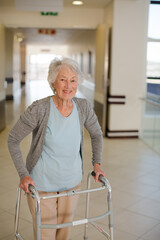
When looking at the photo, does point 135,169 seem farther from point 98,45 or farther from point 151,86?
point 98,45

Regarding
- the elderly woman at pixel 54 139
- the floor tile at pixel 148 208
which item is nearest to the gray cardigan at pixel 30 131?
the elderly woman at pixel 54 139

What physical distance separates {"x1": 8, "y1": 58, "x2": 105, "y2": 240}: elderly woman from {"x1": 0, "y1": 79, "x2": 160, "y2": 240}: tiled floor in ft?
3.98

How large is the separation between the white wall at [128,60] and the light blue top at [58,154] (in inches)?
220

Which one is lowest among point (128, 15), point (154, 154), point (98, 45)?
point (154, 154)

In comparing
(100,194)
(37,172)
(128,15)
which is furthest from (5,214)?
(128,15)

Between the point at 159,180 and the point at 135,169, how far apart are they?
59 cm

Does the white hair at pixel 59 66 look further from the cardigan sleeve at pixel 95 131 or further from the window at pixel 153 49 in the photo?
the window at pixel 153 49

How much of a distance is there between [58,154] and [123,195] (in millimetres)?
2438

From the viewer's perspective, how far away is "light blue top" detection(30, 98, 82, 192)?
7.10ft

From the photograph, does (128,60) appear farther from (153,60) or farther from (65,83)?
(65,83)

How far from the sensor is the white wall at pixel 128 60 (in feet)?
24.6

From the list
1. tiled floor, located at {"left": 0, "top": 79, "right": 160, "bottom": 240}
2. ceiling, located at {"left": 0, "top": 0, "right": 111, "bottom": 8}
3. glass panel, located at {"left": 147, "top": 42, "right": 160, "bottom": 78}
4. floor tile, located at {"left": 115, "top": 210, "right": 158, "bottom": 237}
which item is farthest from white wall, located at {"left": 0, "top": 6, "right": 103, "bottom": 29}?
floor tile, located at {"left": 115, "top": 210, "right": 158, "bottom": 237}

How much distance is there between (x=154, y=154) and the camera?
6555 millimetres

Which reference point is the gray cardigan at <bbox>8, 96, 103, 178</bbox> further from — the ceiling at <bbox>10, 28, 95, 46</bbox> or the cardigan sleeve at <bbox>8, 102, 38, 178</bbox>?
the ceiling at <bbox>10, 28, 95, 46</bbox>
